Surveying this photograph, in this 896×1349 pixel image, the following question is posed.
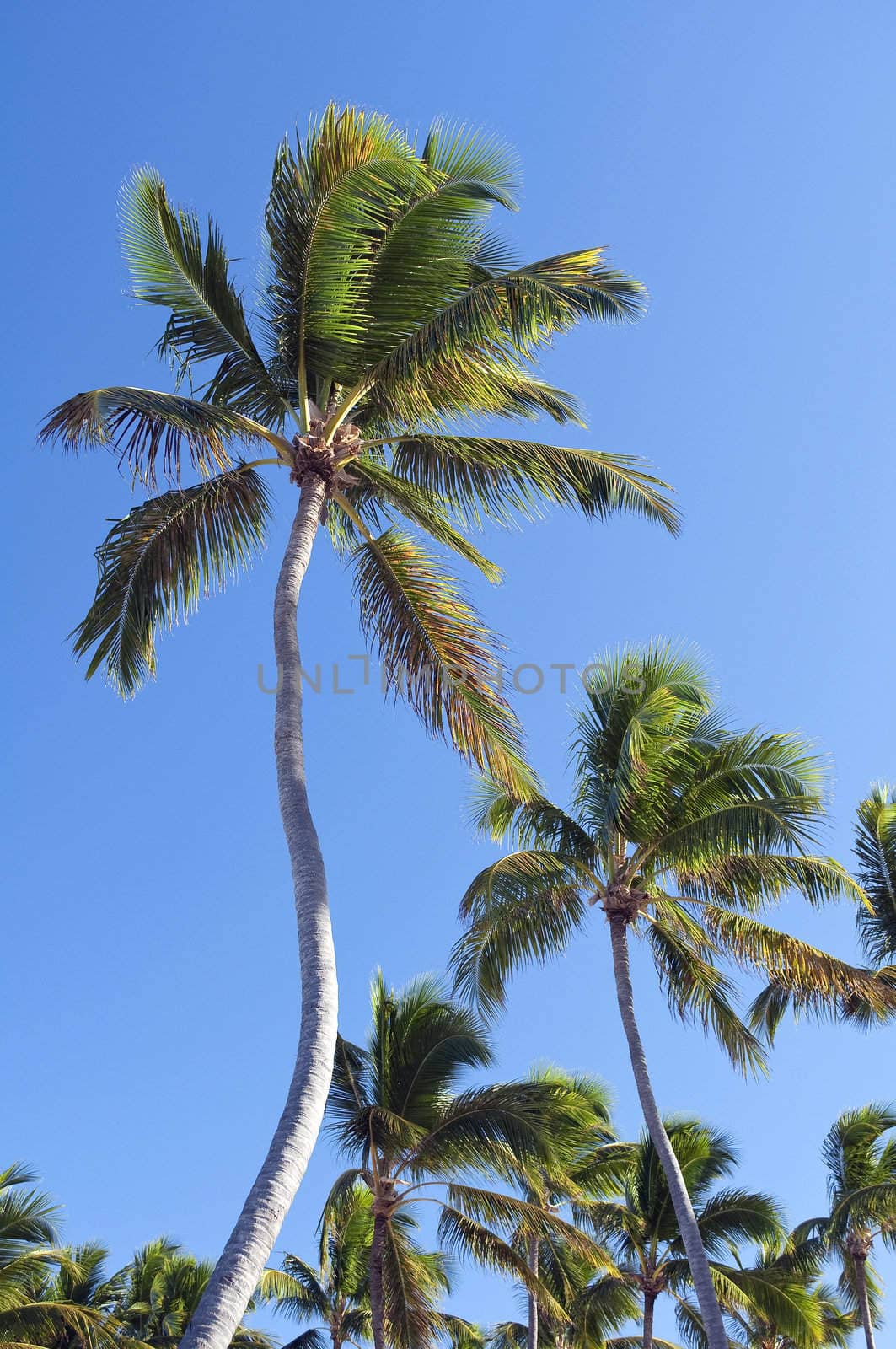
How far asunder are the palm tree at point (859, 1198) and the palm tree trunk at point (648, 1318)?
315cm

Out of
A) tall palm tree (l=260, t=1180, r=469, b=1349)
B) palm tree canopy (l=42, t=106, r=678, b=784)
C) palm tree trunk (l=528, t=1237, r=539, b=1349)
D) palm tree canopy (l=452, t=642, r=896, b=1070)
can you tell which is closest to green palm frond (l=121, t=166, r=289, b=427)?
palm tree canopy (l=42, t=106, r=678, b=784)

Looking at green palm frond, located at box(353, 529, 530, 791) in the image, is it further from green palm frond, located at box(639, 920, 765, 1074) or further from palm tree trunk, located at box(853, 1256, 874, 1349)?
palm tree trunk, located at box(853, 1256, 874, 1349)

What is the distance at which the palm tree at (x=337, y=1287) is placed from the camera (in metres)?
21.6

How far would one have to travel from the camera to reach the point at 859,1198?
57.8 ft

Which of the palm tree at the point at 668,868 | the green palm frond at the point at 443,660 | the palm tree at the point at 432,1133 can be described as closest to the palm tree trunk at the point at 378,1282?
the palm tree at the point at 432,1133

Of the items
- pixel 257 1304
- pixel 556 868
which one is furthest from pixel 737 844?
pixel 257 1304

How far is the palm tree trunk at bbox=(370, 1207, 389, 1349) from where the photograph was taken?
1522 centimetres

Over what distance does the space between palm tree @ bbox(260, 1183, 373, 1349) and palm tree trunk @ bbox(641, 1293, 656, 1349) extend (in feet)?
16.2

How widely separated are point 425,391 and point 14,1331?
16091mm

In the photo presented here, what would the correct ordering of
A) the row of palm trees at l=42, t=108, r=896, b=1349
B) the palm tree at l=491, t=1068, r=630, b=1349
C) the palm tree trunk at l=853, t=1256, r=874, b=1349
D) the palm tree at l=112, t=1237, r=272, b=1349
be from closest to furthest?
the row of palm trees at l=42, t=108, r=896, b=1349 → the palm tree at l=491, t=1068, r=630, b=1349 → the palm tree trunk at l=853, t=1256, r=874, b=1349 → the palm tree at l=112, t=1237, r=272, b=1349

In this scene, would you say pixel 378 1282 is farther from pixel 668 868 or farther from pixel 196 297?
pixel 196 297

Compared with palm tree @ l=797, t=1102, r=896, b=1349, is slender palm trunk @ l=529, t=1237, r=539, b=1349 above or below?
below

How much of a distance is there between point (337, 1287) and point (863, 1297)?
1022 cm

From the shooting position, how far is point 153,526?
9461 mm
